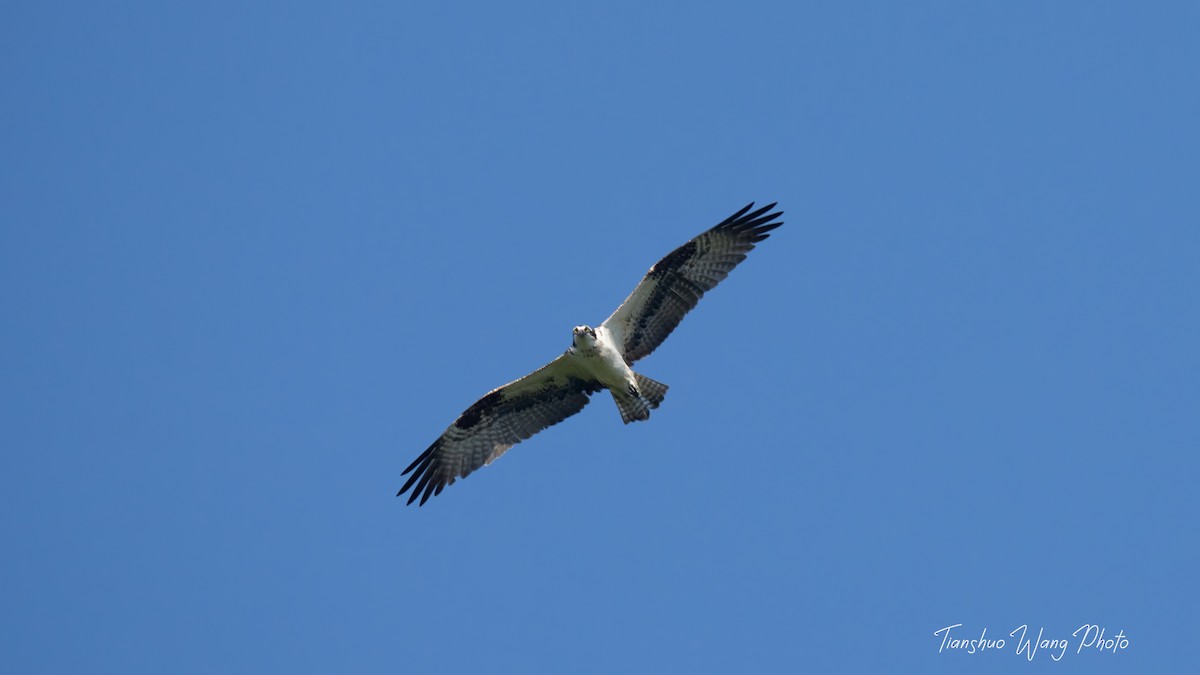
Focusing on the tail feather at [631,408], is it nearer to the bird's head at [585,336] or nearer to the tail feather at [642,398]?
the tail feather at [642,398]

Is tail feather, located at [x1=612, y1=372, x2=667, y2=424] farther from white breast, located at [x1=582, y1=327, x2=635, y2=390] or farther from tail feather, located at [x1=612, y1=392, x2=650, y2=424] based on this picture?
white breast, located at [x1=582, y1=327, x2=635, y2=390]

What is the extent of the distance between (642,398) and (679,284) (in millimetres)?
1410

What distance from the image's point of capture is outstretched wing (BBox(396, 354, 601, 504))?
62.0 ft

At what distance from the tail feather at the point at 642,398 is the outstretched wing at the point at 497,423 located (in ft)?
2.02

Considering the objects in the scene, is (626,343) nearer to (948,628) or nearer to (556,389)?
(556,389)

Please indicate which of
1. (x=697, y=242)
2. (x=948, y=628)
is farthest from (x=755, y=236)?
(x=948, y=628)

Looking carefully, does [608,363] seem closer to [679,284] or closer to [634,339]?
[634,339]

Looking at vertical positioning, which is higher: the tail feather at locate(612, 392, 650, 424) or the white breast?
the white breast

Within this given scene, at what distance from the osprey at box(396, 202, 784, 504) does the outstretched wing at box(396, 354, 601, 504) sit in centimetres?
1

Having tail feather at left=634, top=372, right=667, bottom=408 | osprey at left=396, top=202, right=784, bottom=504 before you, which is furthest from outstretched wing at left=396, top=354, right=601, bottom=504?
tail feather at left=634, top=372, right=667, bottom=408

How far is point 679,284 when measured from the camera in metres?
18.3

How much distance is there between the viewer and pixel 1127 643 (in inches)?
675

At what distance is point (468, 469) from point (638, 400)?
2.51 metres

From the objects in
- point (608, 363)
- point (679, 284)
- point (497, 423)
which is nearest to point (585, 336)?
point (608, 363)
